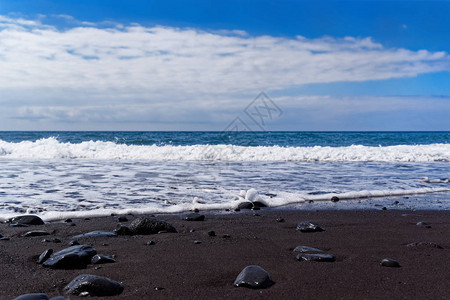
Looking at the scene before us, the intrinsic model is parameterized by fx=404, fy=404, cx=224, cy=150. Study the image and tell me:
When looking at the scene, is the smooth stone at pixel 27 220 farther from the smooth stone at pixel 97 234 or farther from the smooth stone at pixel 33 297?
the smooth stone at pixel 33 297

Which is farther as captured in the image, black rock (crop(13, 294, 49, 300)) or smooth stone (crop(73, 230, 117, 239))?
smooth stone (crop(73, 230, 117, 239))

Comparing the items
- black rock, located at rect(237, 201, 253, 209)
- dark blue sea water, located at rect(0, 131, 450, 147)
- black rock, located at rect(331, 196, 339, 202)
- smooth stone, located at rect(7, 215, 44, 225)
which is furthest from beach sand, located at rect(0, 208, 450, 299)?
dark blue sea water, located at rect(0, 131, 450, 147)

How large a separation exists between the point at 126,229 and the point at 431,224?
3.43 metres

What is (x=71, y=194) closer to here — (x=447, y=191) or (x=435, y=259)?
(x=435, y=259)

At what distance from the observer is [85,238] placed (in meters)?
3.85

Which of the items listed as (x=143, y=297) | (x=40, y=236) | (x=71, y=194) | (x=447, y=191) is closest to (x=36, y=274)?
(x=143, y=297)

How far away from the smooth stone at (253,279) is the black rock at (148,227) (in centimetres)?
165

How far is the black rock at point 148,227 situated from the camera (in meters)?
4.07

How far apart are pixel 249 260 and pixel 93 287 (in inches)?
49.0

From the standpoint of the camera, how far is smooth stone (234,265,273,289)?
8.32ft

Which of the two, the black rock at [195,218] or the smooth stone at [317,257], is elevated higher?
the smooth stone at [317,257]

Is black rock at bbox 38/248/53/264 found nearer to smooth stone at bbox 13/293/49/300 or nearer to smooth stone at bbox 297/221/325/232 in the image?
smooth stone at bbox 13/293/49/300

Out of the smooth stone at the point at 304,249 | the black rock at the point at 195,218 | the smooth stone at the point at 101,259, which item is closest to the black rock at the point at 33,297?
the smooth stone at the point at 101,259

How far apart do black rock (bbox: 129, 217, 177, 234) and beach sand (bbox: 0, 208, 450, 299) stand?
11 centimetres
